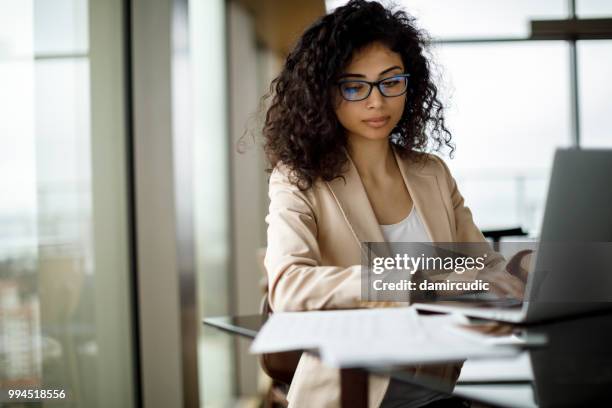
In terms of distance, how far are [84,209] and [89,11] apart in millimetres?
655

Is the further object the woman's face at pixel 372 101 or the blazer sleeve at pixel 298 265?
the woman's face at pixel 372 101

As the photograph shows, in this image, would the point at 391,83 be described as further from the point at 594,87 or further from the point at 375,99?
the point at 594,87

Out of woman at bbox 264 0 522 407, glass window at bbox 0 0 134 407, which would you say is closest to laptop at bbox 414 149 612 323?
woman at bbox 264 0 522 407

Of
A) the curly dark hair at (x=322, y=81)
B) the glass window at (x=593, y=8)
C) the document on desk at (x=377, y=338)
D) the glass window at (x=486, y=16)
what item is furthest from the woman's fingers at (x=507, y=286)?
the glass window at (x=593, y=8)

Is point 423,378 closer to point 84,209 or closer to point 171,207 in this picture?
point 84,209

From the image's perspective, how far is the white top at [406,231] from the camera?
1.50 m

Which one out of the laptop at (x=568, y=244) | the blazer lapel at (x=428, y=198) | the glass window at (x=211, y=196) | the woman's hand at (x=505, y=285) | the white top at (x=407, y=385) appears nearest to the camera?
the laptop at (x=568, y=244)

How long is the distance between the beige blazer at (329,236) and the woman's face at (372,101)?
11 centimetres

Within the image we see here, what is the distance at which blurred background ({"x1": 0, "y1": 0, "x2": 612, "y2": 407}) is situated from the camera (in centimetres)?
160

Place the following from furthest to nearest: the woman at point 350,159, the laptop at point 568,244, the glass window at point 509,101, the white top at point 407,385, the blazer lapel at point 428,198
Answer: the glass window at point 509,101 → the blazer lapel at point 428,198 → the woman at point 350,159 → the white top at point 407,385 → the laptop at point 568,244

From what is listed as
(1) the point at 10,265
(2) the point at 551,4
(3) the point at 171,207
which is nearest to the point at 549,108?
(2) the point at 551,4

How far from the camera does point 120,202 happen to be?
7.19 feet

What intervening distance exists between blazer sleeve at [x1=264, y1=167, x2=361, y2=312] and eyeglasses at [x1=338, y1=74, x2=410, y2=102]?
0.81 ft

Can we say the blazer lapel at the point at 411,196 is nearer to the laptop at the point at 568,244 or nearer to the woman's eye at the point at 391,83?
the woman's eye at the point at 391,83
